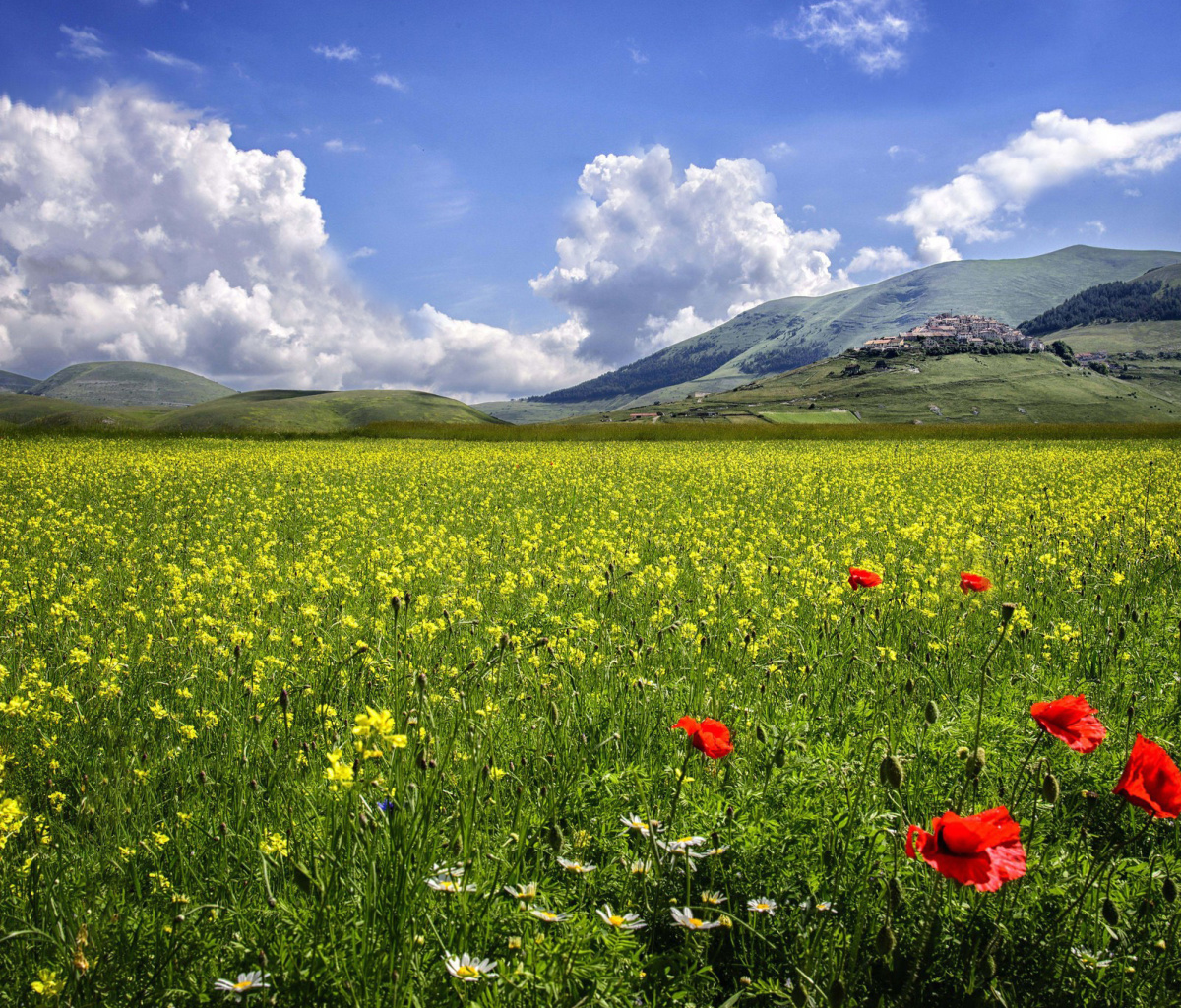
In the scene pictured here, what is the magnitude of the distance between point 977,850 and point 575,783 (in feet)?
6.72

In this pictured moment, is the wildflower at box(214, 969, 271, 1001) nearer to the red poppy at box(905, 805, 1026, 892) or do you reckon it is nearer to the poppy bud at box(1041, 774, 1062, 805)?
the red poppy at box(905, 805, 1026, 892)

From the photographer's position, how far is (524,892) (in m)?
2.11

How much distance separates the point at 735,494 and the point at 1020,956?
12963 millimetres

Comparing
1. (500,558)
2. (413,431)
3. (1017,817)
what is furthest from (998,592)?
(413,431)

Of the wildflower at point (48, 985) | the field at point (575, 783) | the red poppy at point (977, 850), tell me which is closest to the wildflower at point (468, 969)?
the field at point (575, 783)

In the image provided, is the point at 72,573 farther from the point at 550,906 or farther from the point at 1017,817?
the point at 1017,817

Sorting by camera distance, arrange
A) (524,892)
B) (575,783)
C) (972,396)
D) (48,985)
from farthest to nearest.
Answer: (972,396) < (575,783) < (524,892) < (48,985)

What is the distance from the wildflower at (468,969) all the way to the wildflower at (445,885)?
0.22 meters

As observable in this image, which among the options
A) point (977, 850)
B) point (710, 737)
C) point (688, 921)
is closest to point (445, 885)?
point (688, 921)

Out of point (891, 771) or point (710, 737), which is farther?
point (710, 737)

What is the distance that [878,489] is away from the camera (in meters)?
15.6

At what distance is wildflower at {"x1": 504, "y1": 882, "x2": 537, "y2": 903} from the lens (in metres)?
2.08

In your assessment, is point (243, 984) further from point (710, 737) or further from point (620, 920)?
point (710, 737)

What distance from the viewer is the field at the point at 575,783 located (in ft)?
6.59
